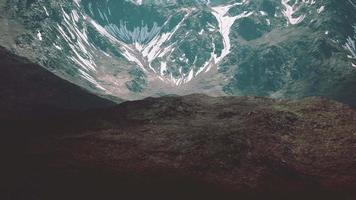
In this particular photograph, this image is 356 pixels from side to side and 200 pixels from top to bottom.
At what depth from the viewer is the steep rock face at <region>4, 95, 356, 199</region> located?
82.8 m

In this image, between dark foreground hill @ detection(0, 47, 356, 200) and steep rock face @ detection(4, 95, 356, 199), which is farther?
steep rock face @ detection(4, 95, 356, 199)

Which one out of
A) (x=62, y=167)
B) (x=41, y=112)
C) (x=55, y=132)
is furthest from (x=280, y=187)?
(x=41, y=112)

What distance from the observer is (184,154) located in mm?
106188

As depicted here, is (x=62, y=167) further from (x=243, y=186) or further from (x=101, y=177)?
(x=243, y=186)

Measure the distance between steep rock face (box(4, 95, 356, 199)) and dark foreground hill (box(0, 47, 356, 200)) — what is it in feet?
0.65

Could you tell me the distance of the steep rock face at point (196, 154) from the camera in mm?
82812

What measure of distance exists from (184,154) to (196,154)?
2.48 metres

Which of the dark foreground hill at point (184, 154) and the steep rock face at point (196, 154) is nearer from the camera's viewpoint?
the dark foreground hill at point (184, 154)

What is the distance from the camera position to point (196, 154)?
10612 centimetres

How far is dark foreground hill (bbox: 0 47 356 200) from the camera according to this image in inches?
3221

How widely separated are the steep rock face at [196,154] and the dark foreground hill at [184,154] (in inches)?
7.8

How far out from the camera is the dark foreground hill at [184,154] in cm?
8181

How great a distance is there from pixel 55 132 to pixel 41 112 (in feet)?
269

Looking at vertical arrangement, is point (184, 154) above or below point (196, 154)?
below
